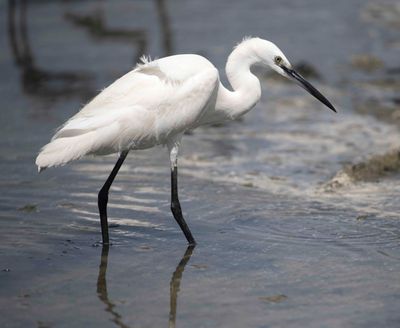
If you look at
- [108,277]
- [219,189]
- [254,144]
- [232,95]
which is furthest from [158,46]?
[108,277]

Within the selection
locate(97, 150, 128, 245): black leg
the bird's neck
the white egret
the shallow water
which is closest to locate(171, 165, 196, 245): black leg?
the white egret

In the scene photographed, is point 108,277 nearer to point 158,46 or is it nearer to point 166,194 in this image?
point 166,194

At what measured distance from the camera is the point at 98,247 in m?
6.80

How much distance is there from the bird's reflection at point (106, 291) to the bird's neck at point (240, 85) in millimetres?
1203

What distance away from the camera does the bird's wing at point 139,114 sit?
21.4 feet

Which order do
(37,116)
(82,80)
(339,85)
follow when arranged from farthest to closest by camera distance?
(82,80) → (339,85) → (37,116)

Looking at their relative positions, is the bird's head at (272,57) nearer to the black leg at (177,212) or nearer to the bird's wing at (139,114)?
the bird's wing at (139,114)

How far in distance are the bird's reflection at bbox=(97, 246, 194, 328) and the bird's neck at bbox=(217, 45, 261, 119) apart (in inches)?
47.3

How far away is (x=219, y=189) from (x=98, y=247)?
1901 mm

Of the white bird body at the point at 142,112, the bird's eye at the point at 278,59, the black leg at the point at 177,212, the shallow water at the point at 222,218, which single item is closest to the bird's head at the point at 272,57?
the bird's eye at the point at 278,59

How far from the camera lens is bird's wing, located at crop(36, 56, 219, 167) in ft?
21.4

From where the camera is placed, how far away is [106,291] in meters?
5.84

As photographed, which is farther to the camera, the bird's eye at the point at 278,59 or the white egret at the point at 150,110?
the bird's eye at the point at 278,59

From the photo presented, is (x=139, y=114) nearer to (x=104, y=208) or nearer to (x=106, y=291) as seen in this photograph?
(x=104, y=208)
